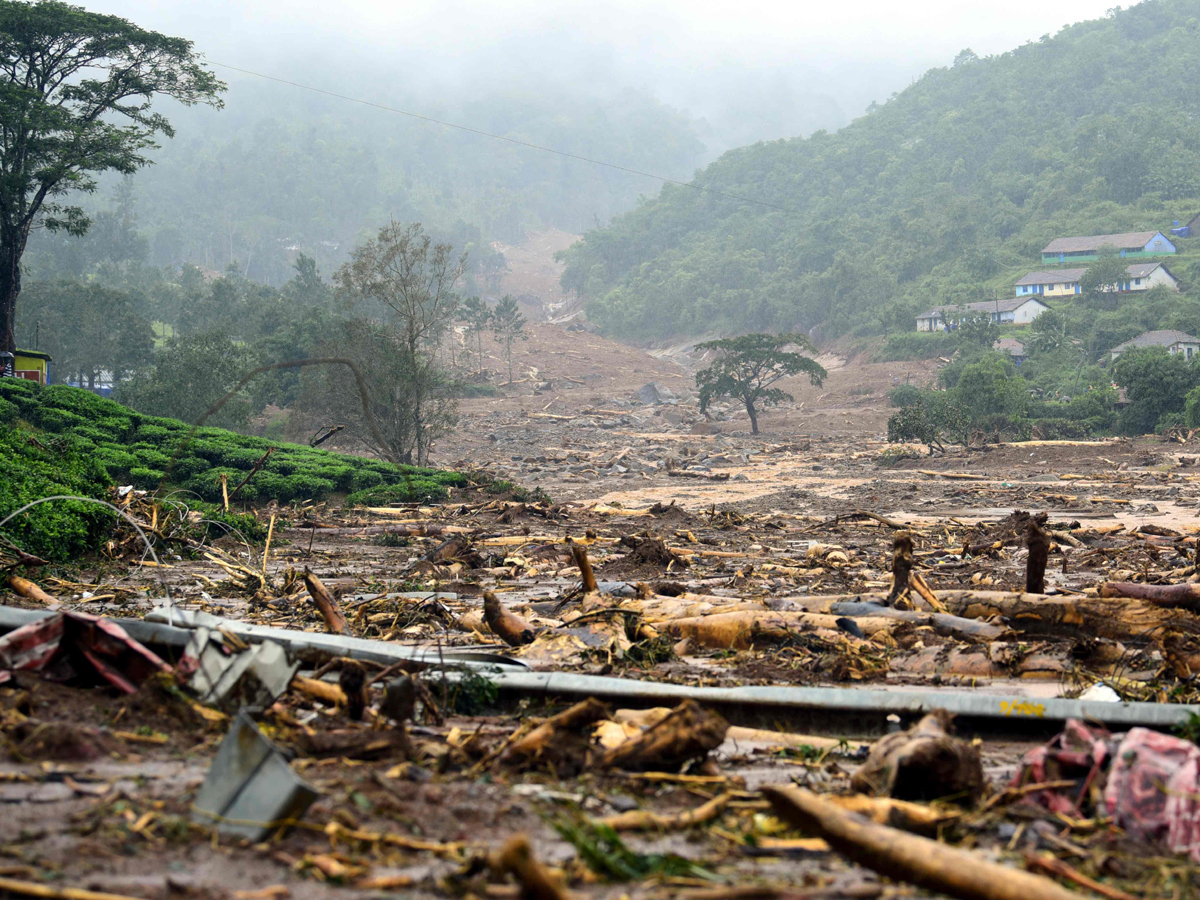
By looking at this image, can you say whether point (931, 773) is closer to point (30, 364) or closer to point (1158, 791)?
point (1158, 791)

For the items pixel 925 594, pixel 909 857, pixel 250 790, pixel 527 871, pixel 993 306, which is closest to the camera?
pixel 527 871

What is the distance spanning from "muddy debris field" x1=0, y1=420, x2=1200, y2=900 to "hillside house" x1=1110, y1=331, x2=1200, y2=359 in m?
49.9

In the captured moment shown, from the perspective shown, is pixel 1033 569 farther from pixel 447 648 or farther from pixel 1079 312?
pixel 1079 312

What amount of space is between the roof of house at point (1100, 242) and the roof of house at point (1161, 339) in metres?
21.1

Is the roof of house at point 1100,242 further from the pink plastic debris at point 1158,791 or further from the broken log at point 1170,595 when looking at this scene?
the pink plastic debris at point 1158,791

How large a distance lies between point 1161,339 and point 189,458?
51841 mm

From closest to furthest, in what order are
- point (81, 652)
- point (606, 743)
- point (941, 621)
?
point (606, 743) < point (81, 652) < point (941, 621)

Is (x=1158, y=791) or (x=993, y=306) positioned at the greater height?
(x=993, y=306)

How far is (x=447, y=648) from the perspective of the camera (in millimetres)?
5258

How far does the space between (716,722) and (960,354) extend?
5747 cm

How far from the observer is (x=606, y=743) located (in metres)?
3.45

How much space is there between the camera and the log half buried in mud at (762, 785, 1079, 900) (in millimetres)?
2146

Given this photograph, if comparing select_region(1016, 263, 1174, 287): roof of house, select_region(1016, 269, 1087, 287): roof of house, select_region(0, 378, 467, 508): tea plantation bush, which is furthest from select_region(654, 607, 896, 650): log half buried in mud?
select_region(1016, 269, 1087, 287): roof of house

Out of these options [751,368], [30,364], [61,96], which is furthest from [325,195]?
[30,364]
